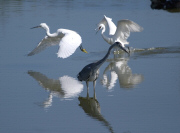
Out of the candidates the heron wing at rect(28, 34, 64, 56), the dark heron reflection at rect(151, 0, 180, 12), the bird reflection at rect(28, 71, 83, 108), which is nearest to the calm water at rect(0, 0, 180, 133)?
the bird reflection at rect(28, 71, 83, 108)

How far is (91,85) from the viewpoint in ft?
35.7

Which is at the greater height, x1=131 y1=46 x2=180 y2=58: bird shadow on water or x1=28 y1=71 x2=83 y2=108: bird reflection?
x1=28 y1=71 x2=83 y2=108: bird reflection

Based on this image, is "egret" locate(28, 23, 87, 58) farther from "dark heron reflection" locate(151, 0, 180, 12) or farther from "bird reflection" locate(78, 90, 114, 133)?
"dark heron reflection" locate(151, 0, 180, 12)

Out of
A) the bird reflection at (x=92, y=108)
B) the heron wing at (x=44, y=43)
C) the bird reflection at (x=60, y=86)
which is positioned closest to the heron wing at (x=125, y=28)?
the heron wing at (x=44, y=43)

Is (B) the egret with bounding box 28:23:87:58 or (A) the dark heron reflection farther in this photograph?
(A) the dark heron reflection

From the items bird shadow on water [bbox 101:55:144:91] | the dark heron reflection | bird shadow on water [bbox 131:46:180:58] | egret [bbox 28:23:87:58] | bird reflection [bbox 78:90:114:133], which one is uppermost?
egret [bbox 28:23:87:58]

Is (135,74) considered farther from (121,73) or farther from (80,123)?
(80,123)

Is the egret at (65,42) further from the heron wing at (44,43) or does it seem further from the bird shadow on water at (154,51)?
the bird shadow on water at (154,51)

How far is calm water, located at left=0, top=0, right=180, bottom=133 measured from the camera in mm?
8352

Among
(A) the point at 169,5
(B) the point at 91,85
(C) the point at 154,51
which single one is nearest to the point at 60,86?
(B) the point at 91,85

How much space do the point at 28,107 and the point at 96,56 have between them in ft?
16.1

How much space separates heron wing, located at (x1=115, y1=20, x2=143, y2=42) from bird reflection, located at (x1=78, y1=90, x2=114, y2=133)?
4831mm

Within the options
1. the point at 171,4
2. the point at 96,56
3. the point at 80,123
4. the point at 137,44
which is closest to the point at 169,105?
the point at 80,123

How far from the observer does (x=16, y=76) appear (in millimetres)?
11828
